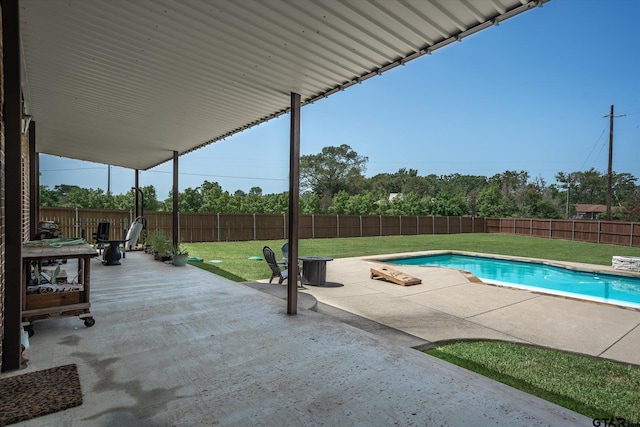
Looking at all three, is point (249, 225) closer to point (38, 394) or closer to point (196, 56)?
point (196, 56)

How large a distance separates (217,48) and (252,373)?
2.59m

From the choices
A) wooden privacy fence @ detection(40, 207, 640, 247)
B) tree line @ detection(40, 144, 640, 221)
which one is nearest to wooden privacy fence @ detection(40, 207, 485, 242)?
wooden privacy fence @ detection(40, 207, 640, 247)

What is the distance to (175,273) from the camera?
6434mm

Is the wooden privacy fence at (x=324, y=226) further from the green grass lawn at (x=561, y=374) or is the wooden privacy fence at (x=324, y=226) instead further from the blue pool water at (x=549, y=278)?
the green grass lawn at (x=561, y=374)

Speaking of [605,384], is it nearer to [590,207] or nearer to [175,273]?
[175,273]

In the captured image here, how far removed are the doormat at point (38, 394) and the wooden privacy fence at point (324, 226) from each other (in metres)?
9.30

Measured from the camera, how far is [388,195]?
33.6 metres

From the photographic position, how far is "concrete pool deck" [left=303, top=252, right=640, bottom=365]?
4.09m

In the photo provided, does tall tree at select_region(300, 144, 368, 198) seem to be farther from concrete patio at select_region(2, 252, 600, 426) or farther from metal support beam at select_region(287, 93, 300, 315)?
concrete patio at select_region(2, 252, 600, 426)

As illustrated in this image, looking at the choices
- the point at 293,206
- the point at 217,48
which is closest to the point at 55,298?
the point at 293,206

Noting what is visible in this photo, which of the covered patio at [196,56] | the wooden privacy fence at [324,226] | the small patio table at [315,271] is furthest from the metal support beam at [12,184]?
Answer: the wooden privacy fence at [324,226]

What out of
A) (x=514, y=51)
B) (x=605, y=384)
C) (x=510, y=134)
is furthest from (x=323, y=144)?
(x=605, y=384)

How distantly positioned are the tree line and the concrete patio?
1779cm

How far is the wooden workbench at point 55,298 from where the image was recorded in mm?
3131
